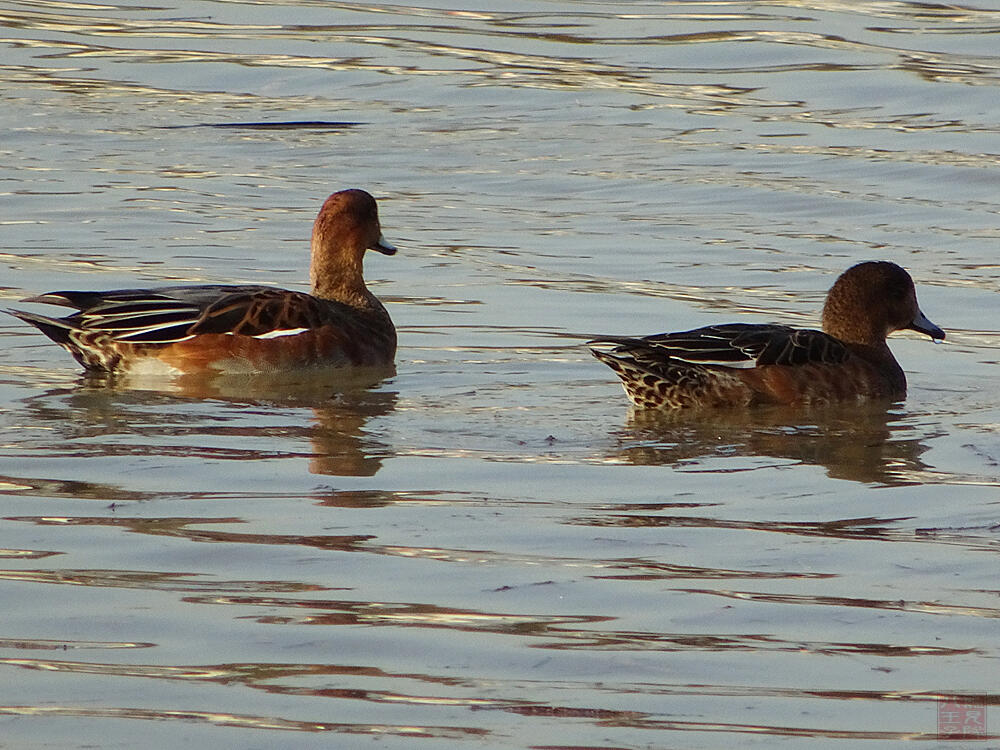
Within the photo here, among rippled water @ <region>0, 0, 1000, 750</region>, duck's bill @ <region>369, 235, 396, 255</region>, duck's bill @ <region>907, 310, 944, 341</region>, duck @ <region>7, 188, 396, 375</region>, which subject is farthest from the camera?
A: duck's bill @ <region>369, 235, 396, 255</region>

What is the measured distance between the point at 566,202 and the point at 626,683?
934 cm

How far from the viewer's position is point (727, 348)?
8.86 meters

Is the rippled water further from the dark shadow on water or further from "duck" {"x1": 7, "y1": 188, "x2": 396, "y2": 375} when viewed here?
"duck" {"x1": 7, "y1": 188, "x2": 396, "y2": 375}

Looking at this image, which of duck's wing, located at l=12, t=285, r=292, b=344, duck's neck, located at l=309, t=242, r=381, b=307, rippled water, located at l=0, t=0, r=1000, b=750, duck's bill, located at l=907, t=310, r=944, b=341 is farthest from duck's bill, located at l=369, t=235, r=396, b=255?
duck's bill, located at l=907, t=310, r=944, b=341

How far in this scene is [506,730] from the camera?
4.36m

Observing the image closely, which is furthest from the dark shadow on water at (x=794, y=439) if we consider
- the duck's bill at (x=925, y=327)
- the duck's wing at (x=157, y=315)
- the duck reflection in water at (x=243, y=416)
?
the duck's wing at (x=157, y=315)

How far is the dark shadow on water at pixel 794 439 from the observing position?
7598 millimetres

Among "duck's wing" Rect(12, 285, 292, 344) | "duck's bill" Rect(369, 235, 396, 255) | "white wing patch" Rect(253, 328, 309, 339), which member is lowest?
"white wing patch" Rect(253, 328, 309, 339)

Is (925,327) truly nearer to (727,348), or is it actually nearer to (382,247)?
(727,348)

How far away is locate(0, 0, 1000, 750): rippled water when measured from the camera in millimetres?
4699

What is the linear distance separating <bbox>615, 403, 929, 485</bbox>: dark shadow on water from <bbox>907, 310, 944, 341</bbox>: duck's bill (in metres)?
0.69

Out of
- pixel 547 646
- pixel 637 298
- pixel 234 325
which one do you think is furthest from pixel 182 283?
pixel 547 646

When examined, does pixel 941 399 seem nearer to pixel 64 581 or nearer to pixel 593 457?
pixel 593 457

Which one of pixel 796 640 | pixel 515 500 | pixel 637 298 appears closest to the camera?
pixel 796 640
